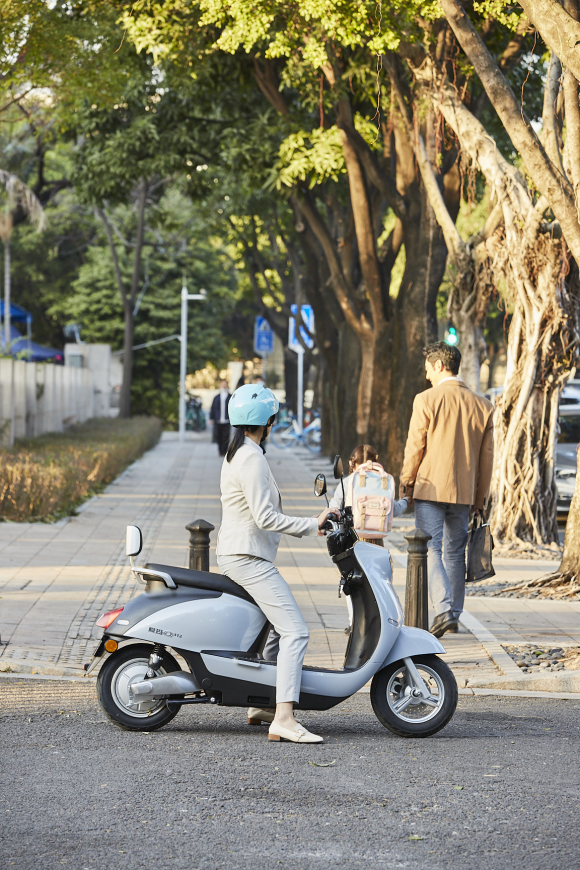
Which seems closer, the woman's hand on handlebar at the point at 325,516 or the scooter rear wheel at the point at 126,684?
the woman's hand on handlebar at the point at 325,516

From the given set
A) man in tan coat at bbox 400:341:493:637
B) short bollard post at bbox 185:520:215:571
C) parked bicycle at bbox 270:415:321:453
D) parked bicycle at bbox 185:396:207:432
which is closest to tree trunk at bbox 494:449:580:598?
man in tan coat at bbox 400:341:493:637

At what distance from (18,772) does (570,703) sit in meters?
3.21

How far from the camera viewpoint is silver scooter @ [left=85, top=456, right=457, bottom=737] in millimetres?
5590

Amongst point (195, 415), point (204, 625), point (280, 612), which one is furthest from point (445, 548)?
point (195, 415)

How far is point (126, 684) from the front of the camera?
5656 mm

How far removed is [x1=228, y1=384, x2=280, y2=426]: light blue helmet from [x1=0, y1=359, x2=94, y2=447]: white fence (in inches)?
533

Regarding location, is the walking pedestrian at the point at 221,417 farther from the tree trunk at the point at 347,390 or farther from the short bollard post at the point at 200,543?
the short bollard post at the point at 200,543

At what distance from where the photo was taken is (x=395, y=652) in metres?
5.72

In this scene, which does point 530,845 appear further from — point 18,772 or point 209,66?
point 209,66

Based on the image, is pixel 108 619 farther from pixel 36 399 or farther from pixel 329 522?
pixel 36 399

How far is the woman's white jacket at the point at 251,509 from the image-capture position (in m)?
5.45

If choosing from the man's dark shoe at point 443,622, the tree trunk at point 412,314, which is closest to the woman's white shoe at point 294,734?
the man's dark shoe at point 443,622

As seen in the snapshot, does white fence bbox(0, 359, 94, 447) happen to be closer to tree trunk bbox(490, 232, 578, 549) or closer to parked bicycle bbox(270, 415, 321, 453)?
parked bicycle bbox(270, 415, 321, 453)

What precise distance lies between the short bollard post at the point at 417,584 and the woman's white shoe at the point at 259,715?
185cm
